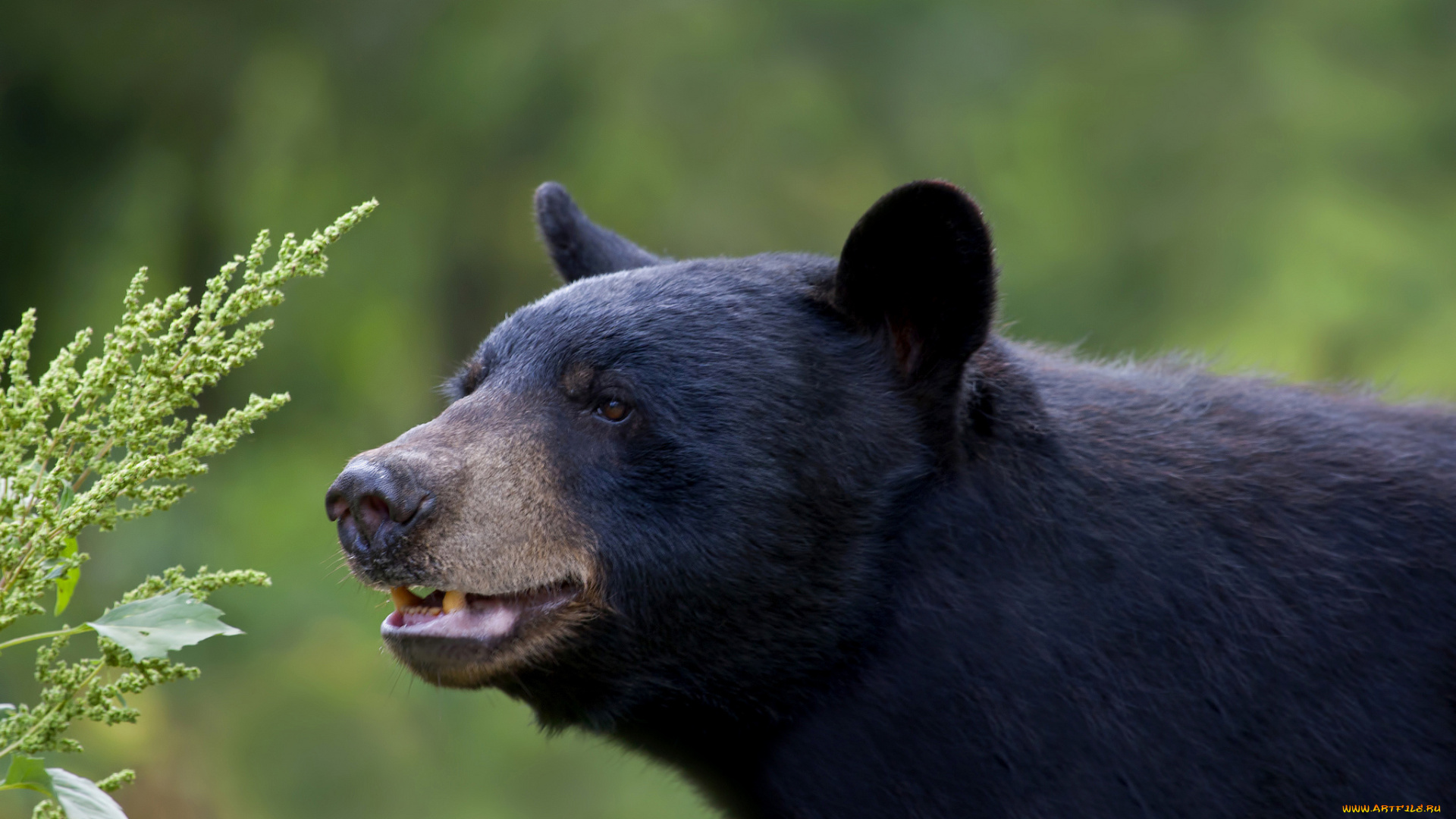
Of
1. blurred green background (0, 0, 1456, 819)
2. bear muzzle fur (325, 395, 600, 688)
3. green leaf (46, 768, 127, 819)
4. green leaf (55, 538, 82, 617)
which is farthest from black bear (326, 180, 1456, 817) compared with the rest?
blurred green background (0, 0, 1456, 819)

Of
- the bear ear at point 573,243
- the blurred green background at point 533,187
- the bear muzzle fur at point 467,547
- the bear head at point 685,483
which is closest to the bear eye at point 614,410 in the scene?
the bear head at point 685,483

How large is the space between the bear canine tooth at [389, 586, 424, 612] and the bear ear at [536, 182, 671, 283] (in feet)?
3.75

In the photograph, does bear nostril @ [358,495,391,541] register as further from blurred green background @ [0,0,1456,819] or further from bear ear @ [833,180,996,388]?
blurred green background @ [0,0,1456,819]

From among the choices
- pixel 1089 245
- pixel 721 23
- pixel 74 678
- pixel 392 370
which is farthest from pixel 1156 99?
pixel 74 678

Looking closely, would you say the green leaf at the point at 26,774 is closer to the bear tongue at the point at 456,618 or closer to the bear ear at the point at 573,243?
the bear tongue at the point at 456,618

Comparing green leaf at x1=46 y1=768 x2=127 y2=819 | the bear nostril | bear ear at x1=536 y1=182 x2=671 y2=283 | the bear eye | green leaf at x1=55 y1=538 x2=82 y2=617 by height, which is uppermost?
bear ear at x1=536 y1=182 x2=671 y2=283

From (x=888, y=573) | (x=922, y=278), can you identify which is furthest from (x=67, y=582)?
(x=922, y=278)

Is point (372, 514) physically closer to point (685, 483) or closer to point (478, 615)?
point (478, 615)

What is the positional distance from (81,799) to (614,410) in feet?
3.99

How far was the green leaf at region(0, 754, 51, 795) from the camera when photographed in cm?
148

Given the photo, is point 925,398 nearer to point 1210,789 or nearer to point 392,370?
point 1210,789

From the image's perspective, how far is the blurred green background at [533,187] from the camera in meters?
6.57

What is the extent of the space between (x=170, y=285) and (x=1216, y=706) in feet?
18.9

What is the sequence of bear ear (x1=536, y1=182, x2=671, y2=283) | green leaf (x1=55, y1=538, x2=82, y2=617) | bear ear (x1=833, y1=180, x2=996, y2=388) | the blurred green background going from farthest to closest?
the blurred green background < bear ear (x1=536, y1=182, x2=671, y2=283) < bear ear (x1=833, y1=180, x2=996, y2=388) < green leaf (x1=55, y1=538, x2=82, y2=617)
